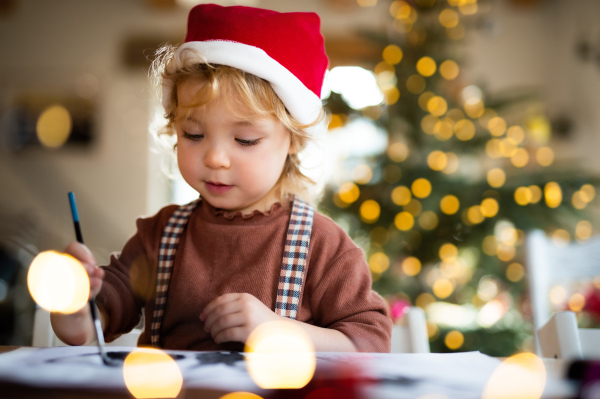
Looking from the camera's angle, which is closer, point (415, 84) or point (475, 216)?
point (475, 216)

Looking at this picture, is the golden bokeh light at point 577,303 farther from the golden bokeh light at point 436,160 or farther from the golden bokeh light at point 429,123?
the golden bokeh light at point 429,123

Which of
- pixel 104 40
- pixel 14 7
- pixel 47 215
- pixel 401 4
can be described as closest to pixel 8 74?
pixel 14 7

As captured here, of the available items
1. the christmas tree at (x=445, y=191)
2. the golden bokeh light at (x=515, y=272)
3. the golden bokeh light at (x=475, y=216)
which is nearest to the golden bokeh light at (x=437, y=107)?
the christmas tree at (x=445, y=191)

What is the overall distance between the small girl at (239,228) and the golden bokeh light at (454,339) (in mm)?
1273

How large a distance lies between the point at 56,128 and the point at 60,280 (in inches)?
142

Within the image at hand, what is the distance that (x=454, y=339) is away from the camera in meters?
1.80

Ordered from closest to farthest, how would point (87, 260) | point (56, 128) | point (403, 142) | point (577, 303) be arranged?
point (87, 260) → point (403, 142) → point (577, 303) → point (56, 128)

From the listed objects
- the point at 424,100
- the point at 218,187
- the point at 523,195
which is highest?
the point at 424,100

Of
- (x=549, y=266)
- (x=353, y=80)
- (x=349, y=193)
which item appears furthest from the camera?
(x=353, y=80)

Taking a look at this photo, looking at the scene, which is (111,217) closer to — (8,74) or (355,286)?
(8,74)

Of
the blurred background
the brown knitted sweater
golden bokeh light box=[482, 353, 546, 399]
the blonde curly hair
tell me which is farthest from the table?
the blurred background

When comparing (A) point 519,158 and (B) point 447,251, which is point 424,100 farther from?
(B) point 447,251

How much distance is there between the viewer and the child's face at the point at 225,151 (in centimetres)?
63

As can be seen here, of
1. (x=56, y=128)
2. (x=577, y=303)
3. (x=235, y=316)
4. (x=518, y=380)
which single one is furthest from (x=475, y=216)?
(x=56, y=128)
